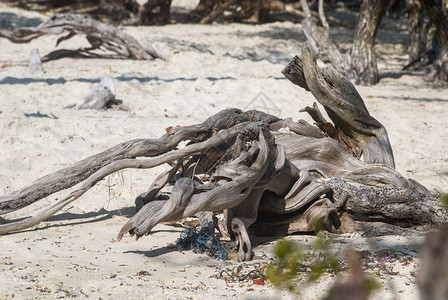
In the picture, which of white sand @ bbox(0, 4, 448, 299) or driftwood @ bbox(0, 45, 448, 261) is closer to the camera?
white sand @ bbox(0, 4, 448, 299)

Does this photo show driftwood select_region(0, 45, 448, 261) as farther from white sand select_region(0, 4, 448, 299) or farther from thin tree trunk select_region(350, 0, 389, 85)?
thin tree trunk select_region(350, 0, 389, 85)

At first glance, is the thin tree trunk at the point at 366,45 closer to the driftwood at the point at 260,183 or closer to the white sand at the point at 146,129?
the white sand at the point at 146,129

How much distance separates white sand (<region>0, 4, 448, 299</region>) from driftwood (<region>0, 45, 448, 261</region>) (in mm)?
289

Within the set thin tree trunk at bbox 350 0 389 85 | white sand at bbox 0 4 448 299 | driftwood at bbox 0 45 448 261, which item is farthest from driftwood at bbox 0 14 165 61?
driftwood at bbox 0 45 448 261

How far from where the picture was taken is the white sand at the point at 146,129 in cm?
355

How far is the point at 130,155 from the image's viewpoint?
462cm

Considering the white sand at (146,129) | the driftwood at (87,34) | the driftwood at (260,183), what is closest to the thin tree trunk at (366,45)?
the white sand at (146,129)

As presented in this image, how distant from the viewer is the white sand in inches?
140

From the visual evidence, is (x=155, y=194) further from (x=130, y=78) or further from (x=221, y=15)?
(x=221, y=15)

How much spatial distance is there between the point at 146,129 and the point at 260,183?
317cm

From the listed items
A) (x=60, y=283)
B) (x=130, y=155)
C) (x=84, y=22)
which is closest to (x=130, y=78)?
(x=84, y=22)

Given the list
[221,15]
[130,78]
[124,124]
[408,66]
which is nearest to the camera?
[124,124]

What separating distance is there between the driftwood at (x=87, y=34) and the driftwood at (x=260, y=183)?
6.31 m

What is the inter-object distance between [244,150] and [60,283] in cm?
165
